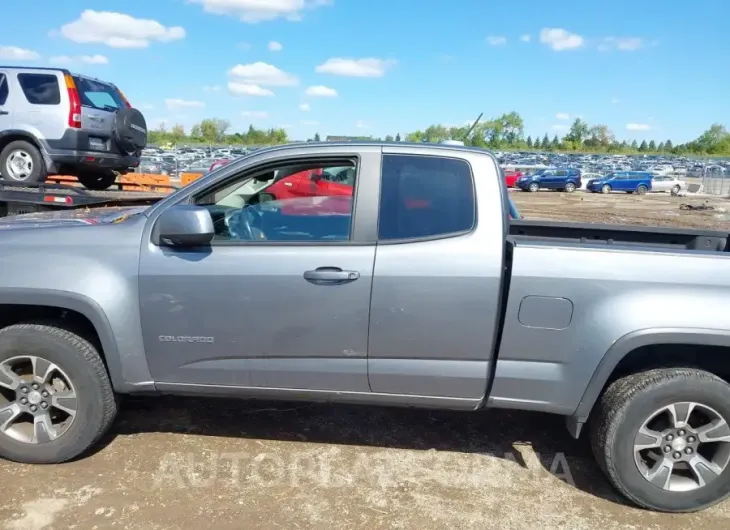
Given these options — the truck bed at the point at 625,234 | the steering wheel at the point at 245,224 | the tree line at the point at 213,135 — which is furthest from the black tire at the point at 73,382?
the tree line at the point at 213,135

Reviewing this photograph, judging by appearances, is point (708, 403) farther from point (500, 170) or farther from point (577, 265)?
point (500, 170)

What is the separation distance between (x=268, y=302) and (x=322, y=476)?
1.05 metres

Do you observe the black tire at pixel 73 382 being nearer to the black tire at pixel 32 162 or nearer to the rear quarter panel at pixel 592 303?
the rear quarter panel at pixel 592 303

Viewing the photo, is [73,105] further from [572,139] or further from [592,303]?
[572,139]

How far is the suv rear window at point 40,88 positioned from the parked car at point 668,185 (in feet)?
129

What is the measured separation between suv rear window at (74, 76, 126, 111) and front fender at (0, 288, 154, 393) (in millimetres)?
4850

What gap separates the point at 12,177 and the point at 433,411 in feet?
19.5

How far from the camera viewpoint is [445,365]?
2.98 meters

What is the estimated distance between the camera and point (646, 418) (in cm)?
291

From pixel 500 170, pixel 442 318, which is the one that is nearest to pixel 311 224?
pixel 442 318

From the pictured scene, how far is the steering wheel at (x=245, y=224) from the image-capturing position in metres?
3.13

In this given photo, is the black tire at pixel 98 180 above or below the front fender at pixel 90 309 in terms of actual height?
above

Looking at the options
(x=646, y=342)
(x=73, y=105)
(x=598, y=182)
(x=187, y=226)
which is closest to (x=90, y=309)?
(x=187, y=226)

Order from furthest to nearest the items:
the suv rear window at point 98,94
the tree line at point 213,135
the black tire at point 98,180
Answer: the tree line at point 213,135
the black tire at point 98,180
the suv rear window at point 98,94
